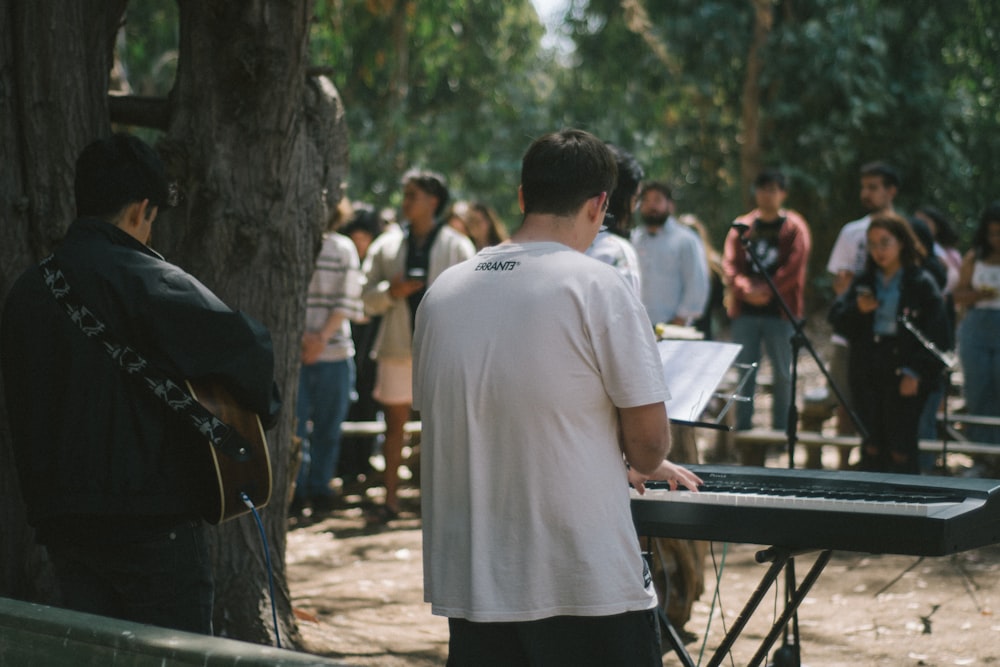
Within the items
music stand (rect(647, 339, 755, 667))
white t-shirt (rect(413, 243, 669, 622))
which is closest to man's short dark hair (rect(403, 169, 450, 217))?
music stand (rect(647, 339, 755, 667))

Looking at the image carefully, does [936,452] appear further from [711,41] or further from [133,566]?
[711,41]

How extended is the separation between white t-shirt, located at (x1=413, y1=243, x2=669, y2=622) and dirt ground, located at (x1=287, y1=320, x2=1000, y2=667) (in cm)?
215

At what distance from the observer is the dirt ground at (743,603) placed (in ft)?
19.4

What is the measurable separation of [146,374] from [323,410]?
19.6ft

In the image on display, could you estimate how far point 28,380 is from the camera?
3408 mm

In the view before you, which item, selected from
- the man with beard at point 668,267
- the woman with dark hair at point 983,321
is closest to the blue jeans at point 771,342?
the man with beard at point 668,267

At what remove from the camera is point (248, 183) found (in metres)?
5.34

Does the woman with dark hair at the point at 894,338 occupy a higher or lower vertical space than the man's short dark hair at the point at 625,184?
lower

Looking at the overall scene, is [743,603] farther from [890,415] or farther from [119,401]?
[119,401]

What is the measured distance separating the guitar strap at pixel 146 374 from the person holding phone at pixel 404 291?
18.6 ft

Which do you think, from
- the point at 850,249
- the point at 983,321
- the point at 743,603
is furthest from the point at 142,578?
the point at 983,321

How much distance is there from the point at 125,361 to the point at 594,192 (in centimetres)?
127

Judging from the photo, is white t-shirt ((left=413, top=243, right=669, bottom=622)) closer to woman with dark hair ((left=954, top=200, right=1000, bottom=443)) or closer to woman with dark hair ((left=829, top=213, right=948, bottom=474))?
woman with dark hair ((left=829, top=213, right=948, bottom=474))

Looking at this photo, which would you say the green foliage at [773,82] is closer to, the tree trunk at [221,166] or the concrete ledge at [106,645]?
the tree trunk at [221,166]
